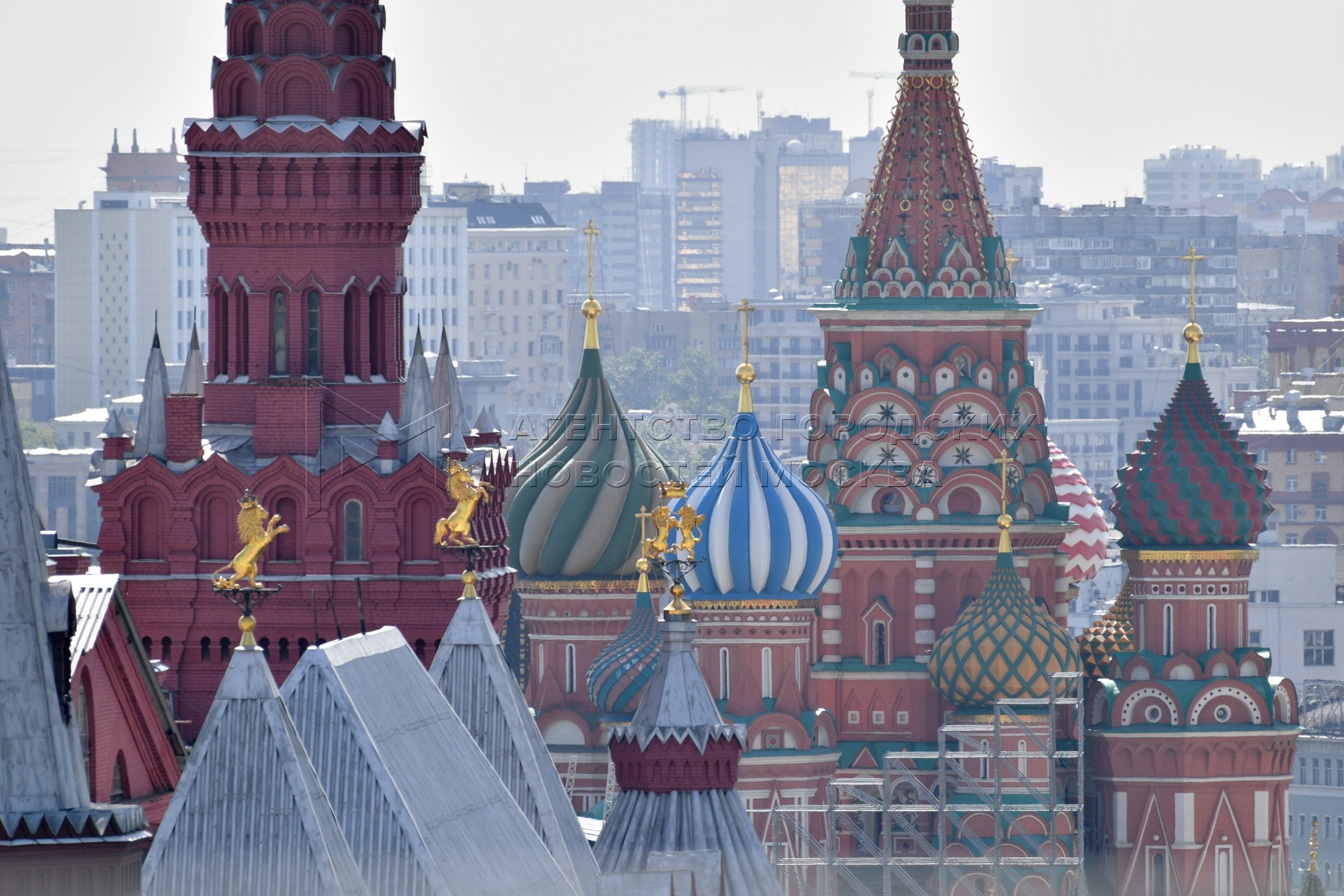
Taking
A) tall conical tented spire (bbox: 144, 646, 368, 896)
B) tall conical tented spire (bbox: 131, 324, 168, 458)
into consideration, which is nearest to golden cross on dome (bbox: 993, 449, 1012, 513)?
A: tall conical tented spire (bbox: 131, 324, 168, 458)

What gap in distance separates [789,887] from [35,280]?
9028 cm

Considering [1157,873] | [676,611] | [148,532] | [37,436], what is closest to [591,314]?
[1157,873]

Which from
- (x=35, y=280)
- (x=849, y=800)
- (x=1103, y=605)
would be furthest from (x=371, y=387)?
(x=35, y=280)

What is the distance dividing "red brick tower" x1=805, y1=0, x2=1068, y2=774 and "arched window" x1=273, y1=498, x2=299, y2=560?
25.4 m

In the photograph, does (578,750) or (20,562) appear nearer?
(20,562)

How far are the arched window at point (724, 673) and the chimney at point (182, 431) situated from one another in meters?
22.3

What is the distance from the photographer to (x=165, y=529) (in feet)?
A: 199

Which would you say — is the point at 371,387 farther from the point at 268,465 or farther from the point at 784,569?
the point at 784,569

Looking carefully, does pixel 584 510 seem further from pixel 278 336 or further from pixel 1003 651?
pixel 278 336

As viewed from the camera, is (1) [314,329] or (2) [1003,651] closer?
(1) [314,329]

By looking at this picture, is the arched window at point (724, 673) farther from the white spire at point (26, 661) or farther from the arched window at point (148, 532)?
the white spire at point (26, 661)

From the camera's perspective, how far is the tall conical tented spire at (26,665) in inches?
1484

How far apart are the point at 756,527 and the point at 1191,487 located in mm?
8047

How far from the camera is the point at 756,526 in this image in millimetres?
81625
